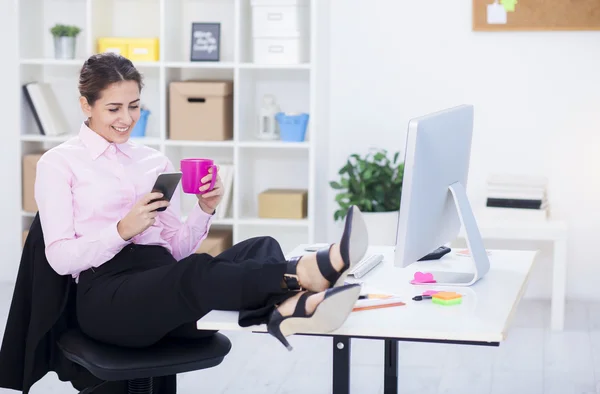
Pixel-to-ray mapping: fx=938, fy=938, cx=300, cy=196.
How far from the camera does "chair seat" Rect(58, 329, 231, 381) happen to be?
2.18 metres

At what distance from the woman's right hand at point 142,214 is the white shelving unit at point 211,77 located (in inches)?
89.8

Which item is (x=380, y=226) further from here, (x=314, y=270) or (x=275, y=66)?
(x=314, y=270)

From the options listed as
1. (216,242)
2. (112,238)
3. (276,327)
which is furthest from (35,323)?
(216,242)

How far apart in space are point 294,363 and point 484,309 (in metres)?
1.72

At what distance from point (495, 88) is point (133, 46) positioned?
180 cm

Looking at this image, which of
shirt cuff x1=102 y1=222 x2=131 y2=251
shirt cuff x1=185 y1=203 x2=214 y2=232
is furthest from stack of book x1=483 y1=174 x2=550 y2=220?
shirt cuff x1=102 y1=222 x2=131 y2=251

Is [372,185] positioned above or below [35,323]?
above

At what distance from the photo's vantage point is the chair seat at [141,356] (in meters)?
2.18

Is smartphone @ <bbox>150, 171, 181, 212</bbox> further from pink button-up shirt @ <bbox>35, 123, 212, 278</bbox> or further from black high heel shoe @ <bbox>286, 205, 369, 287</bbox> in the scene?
black high heel shoe @ <bbox>286, 205, 369, 287</bbox>

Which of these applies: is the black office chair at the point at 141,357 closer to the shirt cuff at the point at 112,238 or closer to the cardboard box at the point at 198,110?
the shirt cuff at the point at 112,238

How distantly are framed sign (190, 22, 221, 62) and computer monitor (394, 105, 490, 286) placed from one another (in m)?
2.34

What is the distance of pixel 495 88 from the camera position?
4.63m

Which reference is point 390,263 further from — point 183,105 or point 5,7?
point 5,7

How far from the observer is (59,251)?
2301mm
